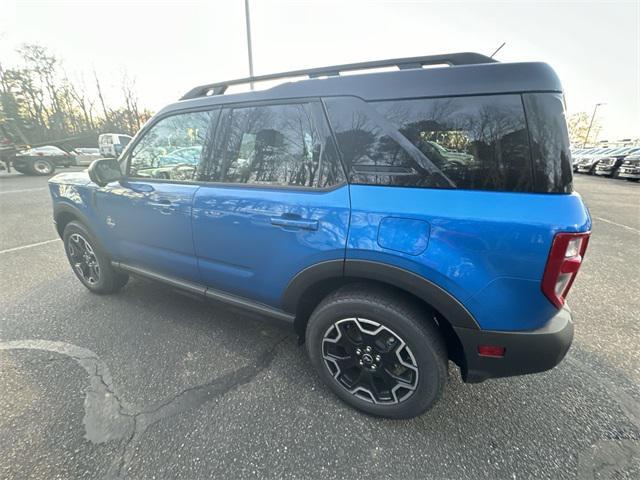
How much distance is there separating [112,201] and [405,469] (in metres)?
2.92

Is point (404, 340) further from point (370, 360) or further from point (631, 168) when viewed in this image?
point (631, 168)

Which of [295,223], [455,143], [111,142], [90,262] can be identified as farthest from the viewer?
[111,142]

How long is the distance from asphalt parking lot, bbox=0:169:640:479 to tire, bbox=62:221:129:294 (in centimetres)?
28

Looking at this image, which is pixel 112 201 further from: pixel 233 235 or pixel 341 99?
pixel 341 99

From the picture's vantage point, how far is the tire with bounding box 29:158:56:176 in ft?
47.4

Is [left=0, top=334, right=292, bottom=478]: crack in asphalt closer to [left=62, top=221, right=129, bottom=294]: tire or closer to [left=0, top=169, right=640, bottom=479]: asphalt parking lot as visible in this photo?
[left=0, top=169, right=640, bottom=479]: asphalt parking lot

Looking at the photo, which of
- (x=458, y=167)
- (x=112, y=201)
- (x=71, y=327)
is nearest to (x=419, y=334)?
(x=458, y=167)

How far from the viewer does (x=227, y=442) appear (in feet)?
5.45

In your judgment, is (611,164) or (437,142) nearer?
(437,142)

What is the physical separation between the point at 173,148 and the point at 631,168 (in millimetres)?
19861

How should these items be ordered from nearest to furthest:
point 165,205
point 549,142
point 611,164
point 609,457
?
point 549,142 → point 609,457 → point 165,205 → point 611,164

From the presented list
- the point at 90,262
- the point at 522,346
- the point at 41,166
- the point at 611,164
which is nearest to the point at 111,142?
the point at 41,166

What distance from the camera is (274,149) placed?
6.15 ft

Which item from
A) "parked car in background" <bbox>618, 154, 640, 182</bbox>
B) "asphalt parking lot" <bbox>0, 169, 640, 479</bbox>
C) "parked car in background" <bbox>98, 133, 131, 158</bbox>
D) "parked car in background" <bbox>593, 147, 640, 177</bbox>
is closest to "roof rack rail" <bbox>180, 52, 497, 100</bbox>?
"asphalt parking lot" <bbox>0, 169, 640, 479</bbox>
